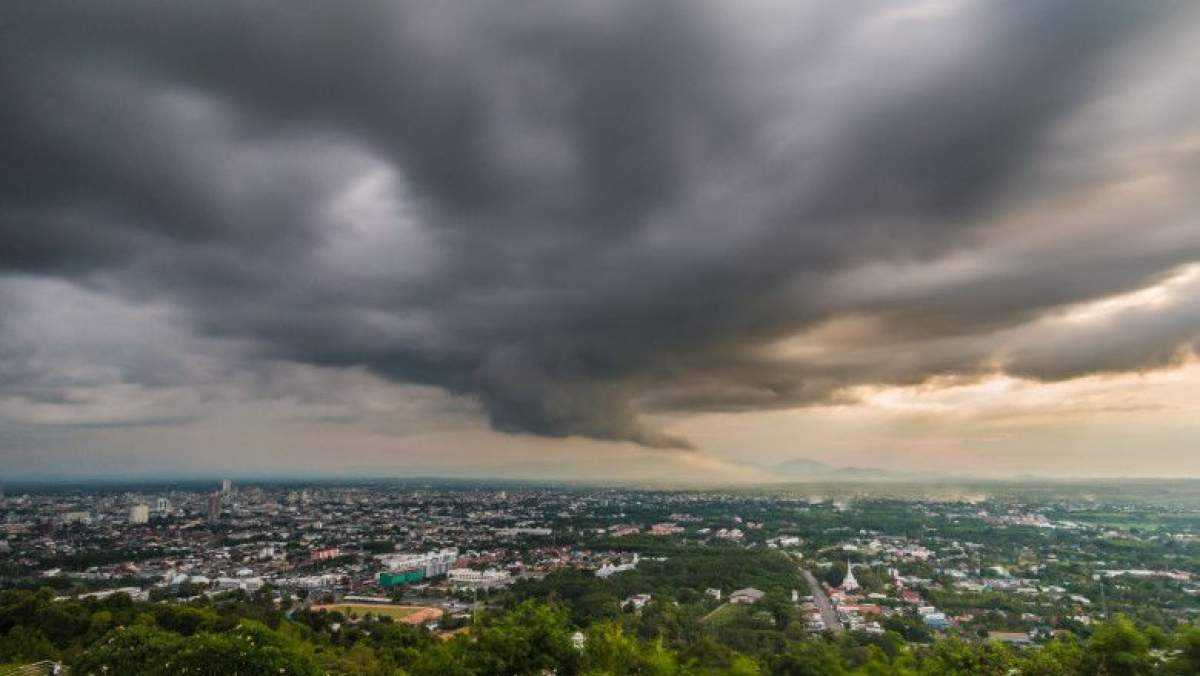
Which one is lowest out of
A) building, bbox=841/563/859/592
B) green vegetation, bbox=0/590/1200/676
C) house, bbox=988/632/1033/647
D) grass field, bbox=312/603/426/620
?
grass field, bbox=312/603/426/620

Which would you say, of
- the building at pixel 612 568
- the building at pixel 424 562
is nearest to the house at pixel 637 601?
the building at pixel 612 568

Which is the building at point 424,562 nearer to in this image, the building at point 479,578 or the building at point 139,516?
the building at point 479,578

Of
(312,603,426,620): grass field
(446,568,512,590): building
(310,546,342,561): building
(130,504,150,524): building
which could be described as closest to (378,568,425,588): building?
(446,568,512,590): building

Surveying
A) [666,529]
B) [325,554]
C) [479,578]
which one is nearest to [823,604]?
[479,578]

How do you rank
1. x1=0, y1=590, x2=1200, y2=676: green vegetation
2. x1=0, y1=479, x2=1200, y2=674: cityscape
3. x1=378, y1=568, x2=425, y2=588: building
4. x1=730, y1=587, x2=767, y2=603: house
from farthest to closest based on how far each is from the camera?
x1=378, y1=568, x2=425, y2=588: building < x1=730, y1=587, x2=767, y2=603: house < x1=0, y1=479, x2=1200, y2=674: cityscape < x1=0, y1=590, x2=1200, y2=676: green vegetation

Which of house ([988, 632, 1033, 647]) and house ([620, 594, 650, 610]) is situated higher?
house ([988, 632, 1033, 647])

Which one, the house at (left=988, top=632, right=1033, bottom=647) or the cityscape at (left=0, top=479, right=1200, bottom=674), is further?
the house at (left=988, top=632, right=1033, bottom=647)

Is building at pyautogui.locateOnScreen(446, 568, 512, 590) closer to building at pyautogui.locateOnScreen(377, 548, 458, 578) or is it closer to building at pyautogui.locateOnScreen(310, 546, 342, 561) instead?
building at pyautogui.locateOnScreen(377, 548, 458, 578)
